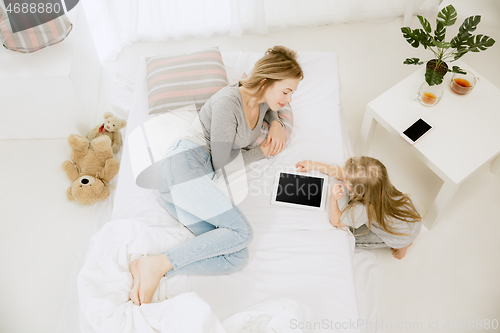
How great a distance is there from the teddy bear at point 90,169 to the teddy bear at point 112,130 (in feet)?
0.29

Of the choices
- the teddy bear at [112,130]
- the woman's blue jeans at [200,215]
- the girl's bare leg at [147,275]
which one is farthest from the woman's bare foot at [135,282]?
the teddy bear at [112,130]

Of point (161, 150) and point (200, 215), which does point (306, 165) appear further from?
point (161, 150)

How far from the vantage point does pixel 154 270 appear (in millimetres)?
1414

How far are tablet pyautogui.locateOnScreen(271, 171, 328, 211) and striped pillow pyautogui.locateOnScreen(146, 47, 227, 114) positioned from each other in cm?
54

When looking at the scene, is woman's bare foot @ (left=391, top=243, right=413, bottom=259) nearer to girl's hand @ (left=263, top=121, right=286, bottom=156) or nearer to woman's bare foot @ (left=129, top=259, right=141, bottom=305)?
girl's hand @ (left=263, top=121, right=286, bottom=156)

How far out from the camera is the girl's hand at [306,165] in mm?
1723

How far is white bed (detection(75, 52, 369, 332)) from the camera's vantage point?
1396mm

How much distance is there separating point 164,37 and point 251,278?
198 centimetres

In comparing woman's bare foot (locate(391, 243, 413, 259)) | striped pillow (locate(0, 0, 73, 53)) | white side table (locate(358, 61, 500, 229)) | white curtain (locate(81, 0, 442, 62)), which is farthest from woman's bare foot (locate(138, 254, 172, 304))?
white curtain (locate(81, 0, 442, 62))

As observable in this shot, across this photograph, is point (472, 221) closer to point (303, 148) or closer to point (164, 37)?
point (303, 148)

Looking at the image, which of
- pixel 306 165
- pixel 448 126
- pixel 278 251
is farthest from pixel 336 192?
pixel 448 126

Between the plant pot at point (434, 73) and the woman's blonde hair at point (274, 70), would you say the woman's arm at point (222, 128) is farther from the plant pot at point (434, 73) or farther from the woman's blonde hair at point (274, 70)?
the plant pot at point (434, 73)

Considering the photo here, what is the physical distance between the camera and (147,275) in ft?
4.59

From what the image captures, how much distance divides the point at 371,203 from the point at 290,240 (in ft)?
1.15
